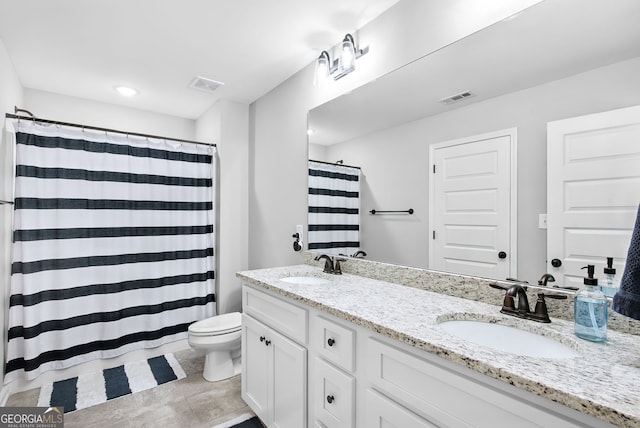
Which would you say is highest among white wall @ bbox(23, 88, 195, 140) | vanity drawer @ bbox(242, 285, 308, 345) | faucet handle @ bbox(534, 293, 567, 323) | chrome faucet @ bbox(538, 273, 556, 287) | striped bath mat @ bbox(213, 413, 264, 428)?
white wall @ bbox(23, 88, 195, 140)

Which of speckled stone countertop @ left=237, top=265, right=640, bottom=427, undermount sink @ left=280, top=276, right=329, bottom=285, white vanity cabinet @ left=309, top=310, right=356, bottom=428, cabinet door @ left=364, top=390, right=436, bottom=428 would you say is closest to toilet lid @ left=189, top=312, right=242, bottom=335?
undermount sink @ left=280, top=276, right=329, bottom=285

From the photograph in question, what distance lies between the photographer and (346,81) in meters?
1.98

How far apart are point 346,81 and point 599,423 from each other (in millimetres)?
1892

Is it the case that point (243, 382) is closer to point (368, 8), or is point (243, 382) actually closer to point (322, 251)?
point (322, 251)

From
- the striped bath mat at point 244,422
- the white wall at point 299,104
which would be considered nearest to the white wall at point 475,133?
the white wall at point 299,104

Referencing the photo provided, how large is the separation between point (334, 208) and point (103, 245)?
6.24ft

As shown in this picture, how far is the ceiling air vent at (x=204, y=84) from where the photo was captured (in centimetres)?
254

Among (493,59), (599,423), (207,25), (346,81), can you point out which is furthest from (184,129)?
(599,423)

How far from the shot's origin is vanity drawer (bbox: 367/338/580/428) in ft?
2.37

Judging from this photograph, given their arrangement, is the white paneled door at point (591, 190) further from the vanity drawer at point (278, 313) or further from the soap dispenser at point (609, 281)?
the vanity drawer at point (278, 313)

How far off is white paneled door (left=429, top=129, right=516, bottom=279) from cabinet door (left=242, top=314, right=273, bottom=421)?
1.03 metres

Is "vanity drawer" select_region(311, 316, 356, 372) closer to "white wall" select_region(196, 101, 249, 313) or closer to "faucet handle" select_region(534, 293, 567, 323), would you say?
"faucet handle" select_region(534, 293, 567, 323)

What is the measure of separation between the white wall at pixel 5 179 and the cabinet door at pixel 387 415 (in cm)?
246

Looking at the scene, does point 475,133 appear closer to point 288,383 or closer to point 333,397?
point 333,397
